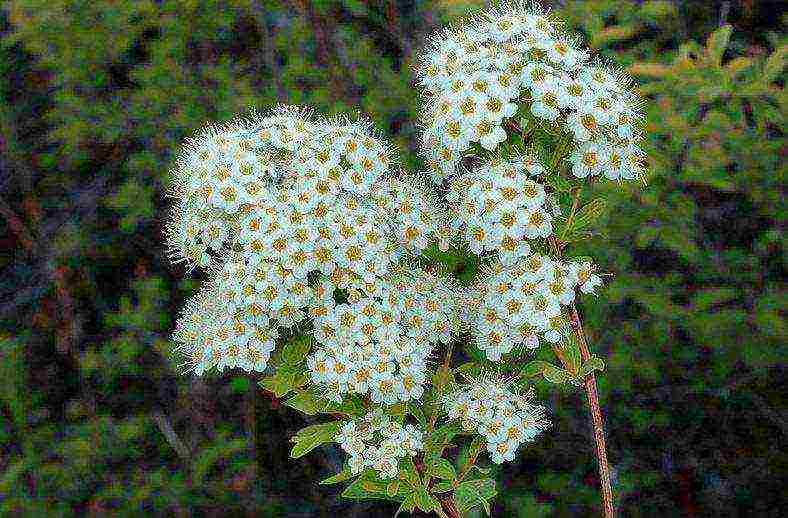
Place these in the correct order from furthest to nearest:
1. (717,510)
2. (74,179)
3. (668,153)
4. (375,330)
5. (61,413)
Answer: (74,179) → (61,413) → (717,510) → (668,153) → (375,330)

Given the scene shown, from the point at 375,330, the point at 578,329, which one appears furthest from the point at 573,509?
the point at 375,330

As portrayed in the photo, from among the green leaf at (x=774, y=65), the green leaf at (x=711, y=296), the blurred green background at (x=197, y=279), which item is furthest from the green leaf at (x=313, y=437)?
the green leaf at (x=774, y=65)

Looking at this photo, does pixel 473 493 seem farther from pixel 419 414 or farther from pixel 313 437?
pixel 313 437

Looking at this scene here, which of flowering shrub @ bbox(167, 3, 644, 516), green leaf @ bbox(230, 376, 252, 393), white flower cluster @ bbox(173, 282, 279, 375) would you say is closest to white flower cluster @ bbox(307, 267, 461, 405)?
flowering shrub @ bbox(167, 3, 644, 516)

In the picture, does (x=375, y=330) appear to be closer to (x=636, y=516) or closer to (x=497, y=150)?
(x=497, y=150)

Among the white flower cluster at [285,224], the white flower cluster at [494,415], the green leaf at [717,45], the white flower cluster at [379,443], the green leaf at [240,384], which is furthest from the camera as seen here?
the green leaf at [240,384]

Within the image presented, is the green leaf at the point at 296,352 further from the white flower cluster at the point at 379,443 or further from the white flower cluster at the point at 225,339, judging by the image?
the white flower cluster at the point at 379,443
